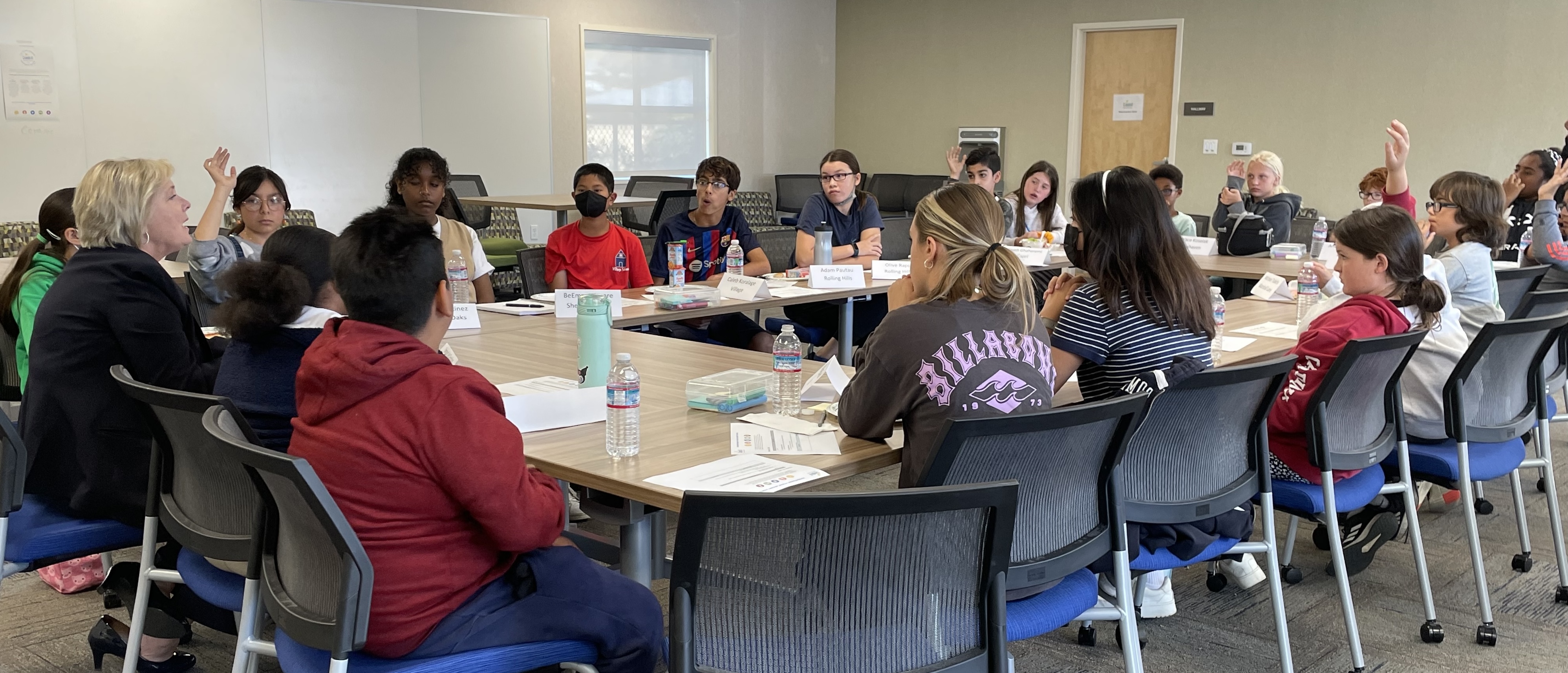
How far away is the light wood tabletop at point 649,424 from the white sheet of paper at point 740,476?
0.03 m

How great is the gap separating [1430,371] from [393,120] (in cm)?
727

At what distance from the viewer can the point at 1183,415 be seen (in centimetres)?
217

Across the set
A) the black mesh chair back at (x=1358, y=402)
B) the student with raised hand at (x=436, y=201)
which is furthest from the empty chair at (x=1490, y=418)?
the student with raised hand at (x=436, y=201)

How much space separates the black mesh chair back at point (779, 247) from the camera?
18.0ft

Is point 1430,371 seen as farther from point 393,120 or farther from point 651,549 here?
point 393,120

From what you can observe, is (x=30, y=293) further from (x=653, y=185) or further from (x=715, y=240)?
(x=653, y=185)

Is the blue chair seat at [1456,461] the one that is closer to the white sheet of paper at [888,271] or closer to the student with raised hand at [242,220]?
the white sheet of paper at [888,271]

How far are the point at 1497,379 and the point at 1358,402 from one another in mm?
593

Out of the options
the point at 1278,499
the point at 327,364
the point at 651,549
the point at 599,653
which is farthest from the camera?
the point at 1278,499

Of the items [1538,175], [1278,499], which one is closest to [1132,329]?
[1278,499]

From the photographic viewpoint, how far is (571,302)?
3.83 m

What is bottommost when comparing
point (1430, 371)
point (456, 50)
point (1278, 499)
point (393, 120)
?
point (1278, 499)

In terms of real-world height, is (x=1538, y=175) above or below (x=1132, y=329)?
above

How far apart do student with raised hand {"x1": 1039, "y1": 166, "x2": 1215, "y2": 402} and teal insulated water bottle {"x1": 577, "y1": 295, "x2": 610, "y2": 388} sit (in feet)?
3.31
